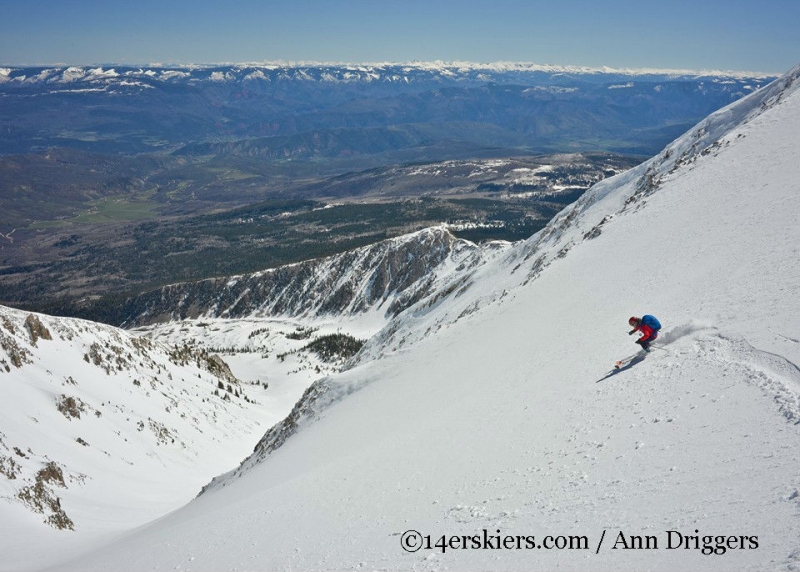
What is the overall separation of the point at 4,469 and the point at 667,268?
62.7 m

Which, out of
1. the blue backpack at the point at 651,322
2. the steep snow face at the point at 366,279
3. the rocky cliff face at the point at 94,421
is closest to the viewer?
the blue backpack at the point at 651,322

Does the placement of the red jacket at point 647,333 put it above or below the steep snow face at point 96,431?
above

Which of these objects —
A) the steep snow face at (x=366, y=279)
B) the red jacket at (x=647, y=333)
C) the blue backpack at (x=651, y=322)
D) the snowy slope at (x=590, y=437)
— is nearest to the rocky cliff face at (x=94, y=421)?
the snowy slope at (x=590, y=437)

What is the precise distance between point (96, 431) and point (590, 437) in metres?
73.4

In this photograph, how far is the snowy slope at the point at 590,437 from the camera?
11.6 m

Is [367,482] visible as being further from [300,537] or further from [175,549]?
[175,549]

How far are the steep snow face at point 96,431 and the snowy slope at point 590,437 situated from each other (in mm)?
24271

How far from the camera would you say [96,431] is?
2736 inches

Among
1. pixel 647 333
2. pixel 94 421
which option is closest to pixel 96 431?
pixel 94 421

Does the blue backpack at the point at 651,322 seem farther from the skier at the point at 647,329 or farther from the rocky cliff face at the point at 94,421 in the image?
the rocky cliff face at the point at 94,421

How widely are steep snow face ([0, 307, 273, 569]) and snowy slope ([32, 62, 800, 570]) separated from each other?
2427 cm

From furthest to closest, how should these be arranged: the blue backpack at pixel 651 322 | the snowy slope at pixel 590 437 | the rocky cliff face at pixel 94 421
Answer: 1. the rocky cliff face at pixel 94 421
2. the blue backpack at pixel 651 322
3. the snowy slope at pixel 590 437

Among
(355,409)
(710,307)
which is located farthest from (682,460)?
(355,409)

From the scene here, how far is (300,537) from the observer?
17531 millimetres
